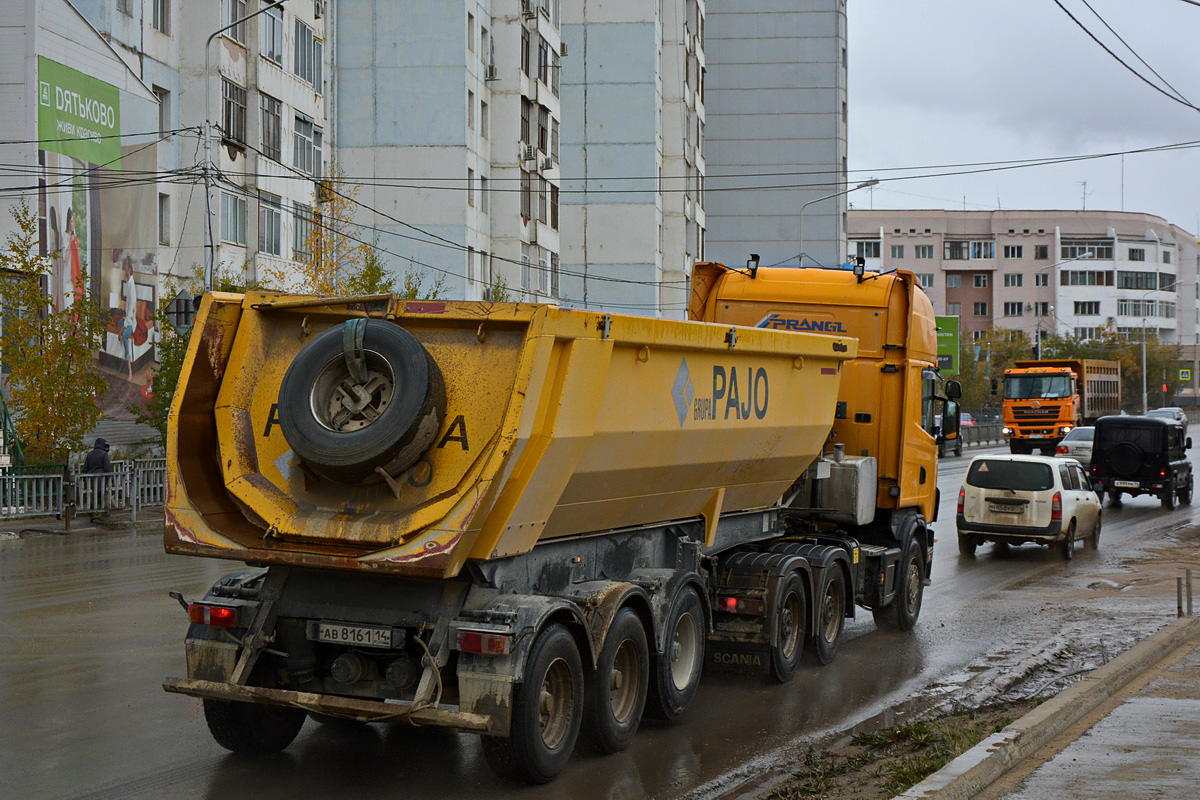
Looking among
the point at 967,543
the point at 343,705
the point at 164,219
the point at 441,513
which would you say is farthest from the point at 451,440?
the point at 164,219

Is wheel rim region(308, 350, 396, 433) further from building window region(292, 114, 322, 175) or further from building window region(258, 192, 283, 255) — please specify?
building window region(292, 114, 322, 175)

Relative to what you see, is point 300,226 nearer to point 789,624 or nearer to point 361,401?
point 789,624

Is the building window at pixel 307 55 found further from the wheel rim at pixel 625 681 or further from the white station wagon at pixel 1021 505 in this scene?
the wheel rim at pixel 625 681

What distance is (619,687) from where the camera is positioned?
8.62 metres

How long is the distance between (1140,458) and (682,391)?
77.9 feet

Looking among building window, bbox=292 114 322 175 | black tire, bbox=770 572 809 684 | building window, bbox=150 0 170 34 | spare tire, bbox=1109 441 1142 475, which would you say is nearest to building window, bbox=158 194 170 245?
building window, bbox=150 0 170 34

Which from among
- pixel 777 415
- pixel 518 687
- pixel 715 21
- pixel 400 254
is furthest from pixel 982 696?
pixel 715 21

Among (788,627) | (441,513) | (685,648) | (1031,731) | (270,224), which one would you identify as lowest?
(1031,731)

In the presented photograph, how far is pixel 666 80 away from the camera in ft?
240

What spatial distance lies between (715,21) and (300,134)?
5523 centimetres

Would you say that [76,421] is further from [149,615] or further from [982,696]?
[982,696]

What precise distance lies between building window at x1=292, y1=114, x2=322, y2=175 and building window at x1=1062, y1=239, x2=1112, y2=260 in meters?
100

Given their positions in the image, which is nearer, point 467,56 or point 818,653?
point 818,653

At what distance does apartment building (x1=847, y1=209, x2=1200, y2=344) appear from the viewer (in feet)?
417
